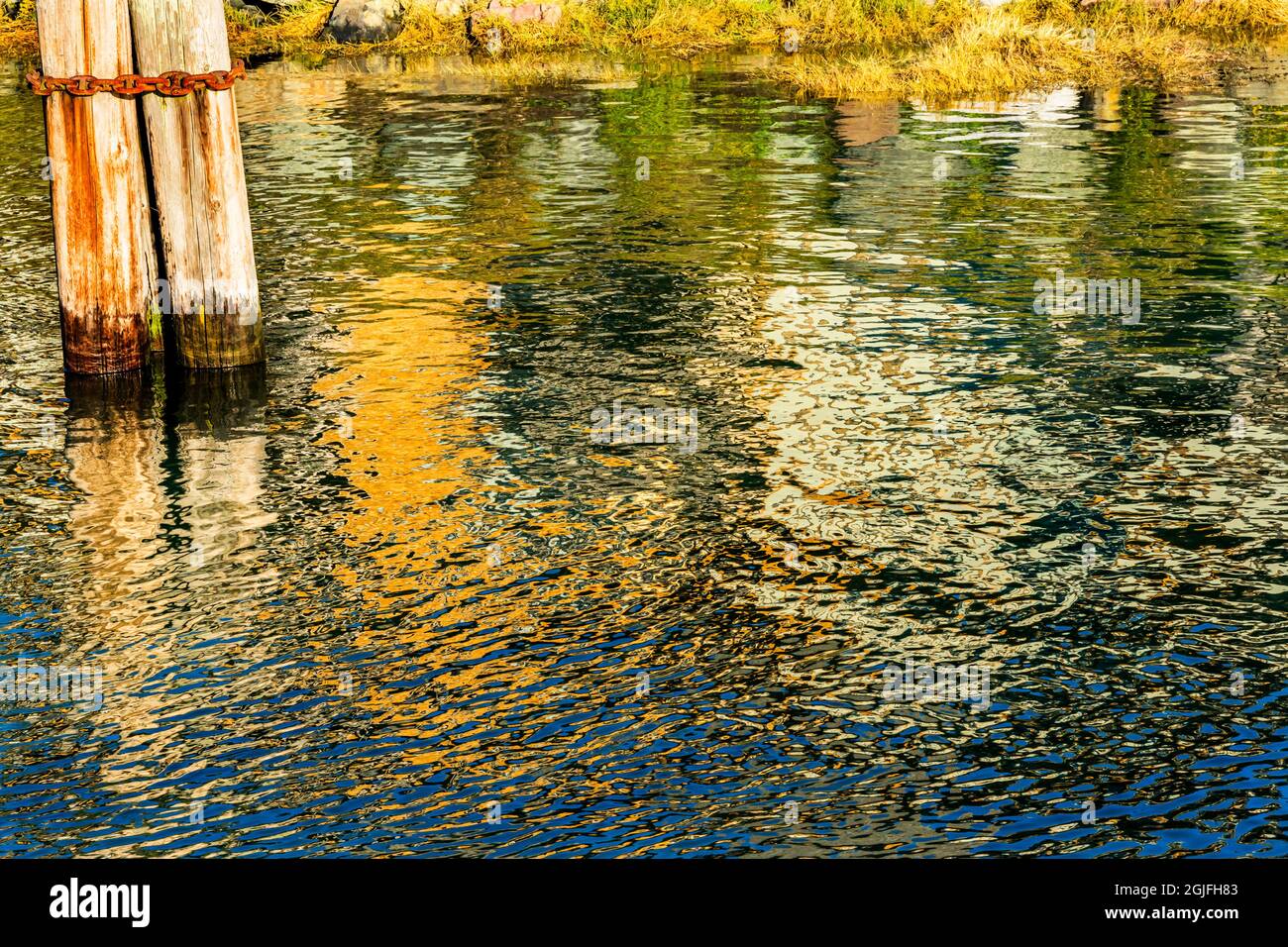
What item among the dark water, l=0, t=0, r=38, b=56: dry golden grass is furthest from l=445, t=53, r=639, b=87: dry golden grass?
the dark water

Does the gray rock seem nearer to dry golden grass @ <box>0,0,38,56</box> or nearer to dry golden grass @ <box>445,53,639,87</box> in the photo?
dry golden grass @ <box>445,53,639,87</box>

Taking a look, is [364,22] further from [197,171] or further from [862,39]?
[197,171]

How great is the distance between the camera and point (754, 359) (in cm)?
1079

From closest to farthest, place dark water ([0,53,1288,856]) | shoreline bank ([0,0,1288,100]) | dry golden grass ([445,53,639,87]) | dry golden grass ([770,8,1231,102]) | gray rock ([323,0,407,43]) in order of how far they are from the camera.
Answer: dark water ([0,53,1288,856]) → dry golden grass ([770,8,1231,102]) → shoreline bank ([0,0,1288,100]) → dry golden grass ([445,53,639,87]) → gray rock ([323,0,407,43])

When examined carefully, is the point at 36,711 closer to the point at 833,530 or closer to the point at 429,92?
the point at 833,530

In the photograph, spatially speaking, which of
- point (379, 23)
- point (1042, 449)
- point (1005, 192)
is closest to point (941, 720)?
point (1042, 449)

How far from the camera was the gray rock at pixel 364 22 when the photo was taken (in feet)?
102

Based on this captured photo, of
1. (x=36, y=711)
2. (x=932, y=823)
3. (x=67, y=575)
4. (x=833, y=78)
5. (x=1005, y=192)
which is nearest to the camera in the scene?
(x=932, y=823)

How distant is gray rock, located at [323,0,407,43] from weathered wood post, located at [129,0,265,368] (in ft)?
72.6

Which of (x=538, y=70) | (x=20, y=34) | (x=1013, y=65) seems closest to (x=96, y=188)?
(x=1013, y=65)

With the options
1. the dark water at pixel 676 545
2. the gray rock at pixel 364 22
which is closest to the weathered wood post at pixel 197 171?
the dark water at pixel 676 545

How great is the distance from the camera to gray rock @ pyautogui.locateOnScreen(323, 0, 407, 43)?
31.1 meters

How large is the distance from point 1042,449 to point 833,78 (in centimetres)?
1548

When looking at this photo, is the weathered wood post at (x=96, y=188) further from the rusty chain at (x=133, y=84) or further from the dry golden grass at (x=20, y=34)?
the dry golden grass at (x=20, y=34)
